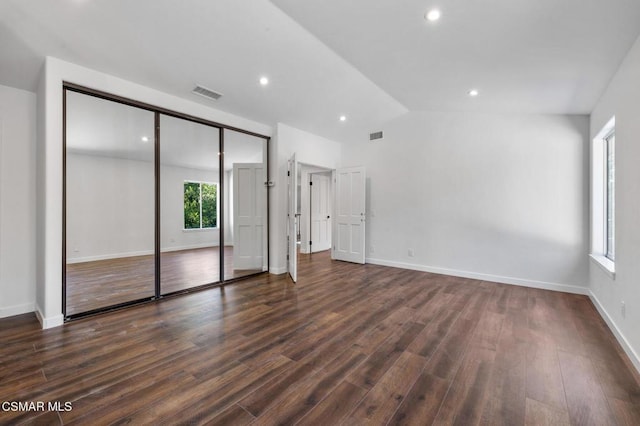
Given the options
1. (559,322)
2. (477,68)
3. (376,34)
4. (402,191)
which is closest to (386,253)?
(402,191)

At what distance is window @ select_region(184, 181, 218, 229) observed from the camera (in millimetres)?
4188

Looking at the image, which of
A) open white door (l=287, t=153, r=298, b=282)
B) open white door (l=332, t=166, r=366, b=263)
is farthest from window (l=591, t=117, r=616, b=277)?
open white door (l=287, t=153, r=298, b=282)

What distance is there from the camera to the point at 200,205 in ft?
14.2

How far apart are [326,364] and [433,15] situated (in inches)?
119

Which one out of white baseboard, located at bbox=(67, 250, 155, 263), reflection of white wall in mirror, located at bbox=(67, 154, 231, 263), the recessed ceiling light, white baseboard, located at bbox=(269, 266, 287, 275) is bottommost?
white baseboard, located at bbox=(269, 266, 287, 275)

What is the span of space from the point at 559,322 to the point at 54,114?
5.84 metres

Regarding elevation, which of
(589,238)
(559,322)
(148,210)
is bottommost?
(559,322)

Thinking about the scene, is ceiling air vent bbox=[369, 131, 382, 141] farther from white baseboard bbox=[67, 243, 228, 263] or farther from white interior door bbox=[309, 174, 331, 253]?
white baseboard bbox=[67, 243, 228, 263]

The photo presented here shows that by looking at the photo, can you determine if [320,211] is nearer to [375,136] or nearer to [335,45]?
[375,136]

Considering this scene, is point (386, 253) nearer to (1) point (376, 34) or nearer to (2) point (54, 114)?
(1) point (376, 34)

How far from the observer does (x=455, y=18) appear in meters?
2.34

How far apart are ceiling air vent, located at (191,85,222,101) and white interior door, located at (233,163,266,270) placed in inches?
44.6

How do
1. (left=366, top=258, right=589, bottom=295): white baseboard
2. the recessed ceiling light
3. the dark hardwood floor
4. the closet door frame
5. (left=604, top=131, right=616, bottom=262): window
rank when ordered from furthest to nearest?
(left=366, top=258, right=589, bottom=295): white baseboard
(left=604, top=131, right=616, bottom=262): window
the closet door frame
the recessed ceiling light
the dark hardwood floor

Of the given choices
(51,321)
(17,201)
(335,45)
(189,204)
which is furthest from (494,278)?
(17,201)
